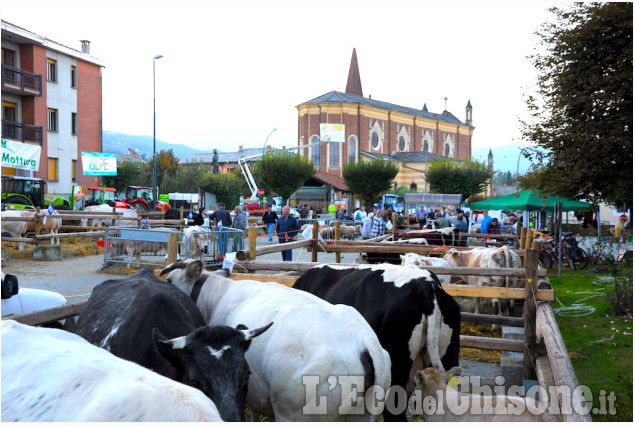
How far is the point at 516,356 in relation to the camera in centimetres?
684

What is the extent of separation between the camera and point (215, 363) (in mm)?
3383

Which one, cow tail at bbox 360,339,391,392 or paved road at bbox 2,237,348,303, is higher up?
cow tail at bbox 360,339,391,392

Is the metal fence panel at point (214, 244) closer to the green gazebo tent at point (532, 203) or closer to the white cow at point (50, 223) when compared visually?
the white cow at point (50, 223)

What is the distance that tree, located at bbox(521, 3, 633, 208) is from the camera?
12.4 metres

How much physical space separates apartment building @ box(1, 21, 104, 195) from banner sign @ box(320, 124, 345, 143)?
37.5m

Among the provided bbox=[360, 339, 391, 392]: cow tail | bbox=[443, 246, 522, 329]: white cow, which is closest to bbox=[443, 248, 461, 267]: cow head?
bbox=[443, 246, 522, 329]: white cow

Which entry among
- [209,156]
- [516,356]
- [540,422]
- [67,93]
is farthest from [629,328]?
[209,156]

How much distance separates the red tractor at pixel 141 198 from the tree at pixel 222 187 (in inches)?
457

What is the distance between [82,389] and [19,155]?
1045 inches

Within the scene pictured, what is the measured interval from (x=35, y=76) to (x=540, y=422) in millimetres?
37728

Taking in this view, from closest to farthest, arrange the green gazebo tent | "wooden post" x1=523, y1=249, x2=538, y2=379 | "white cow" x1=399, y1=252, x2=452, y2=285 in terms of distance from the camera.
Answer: "wooden post" x1=523, y1=249, x2=538, y2=379 < "white cow" x1=399, y1=252, x2=452, y2=285 < the green gazebo tent

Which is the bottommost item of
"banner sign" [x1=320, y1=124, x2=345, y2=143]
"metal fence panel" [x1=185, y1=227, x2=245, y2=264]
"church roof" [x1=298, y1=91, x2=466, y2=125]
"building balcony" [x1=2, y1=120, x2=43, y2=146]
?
"metal fence panel" [x1=185, y1=227, x2=245, y2=264]

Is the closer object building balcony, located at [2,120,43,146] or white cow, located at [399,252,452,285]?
white cow, located at [399,252,452,285]

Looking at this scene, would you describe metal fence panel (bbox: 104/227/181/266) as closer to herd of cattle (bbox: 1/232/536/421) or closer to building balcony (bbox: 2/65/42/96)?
herd of cattle (bbox: 1/232/536/421)
